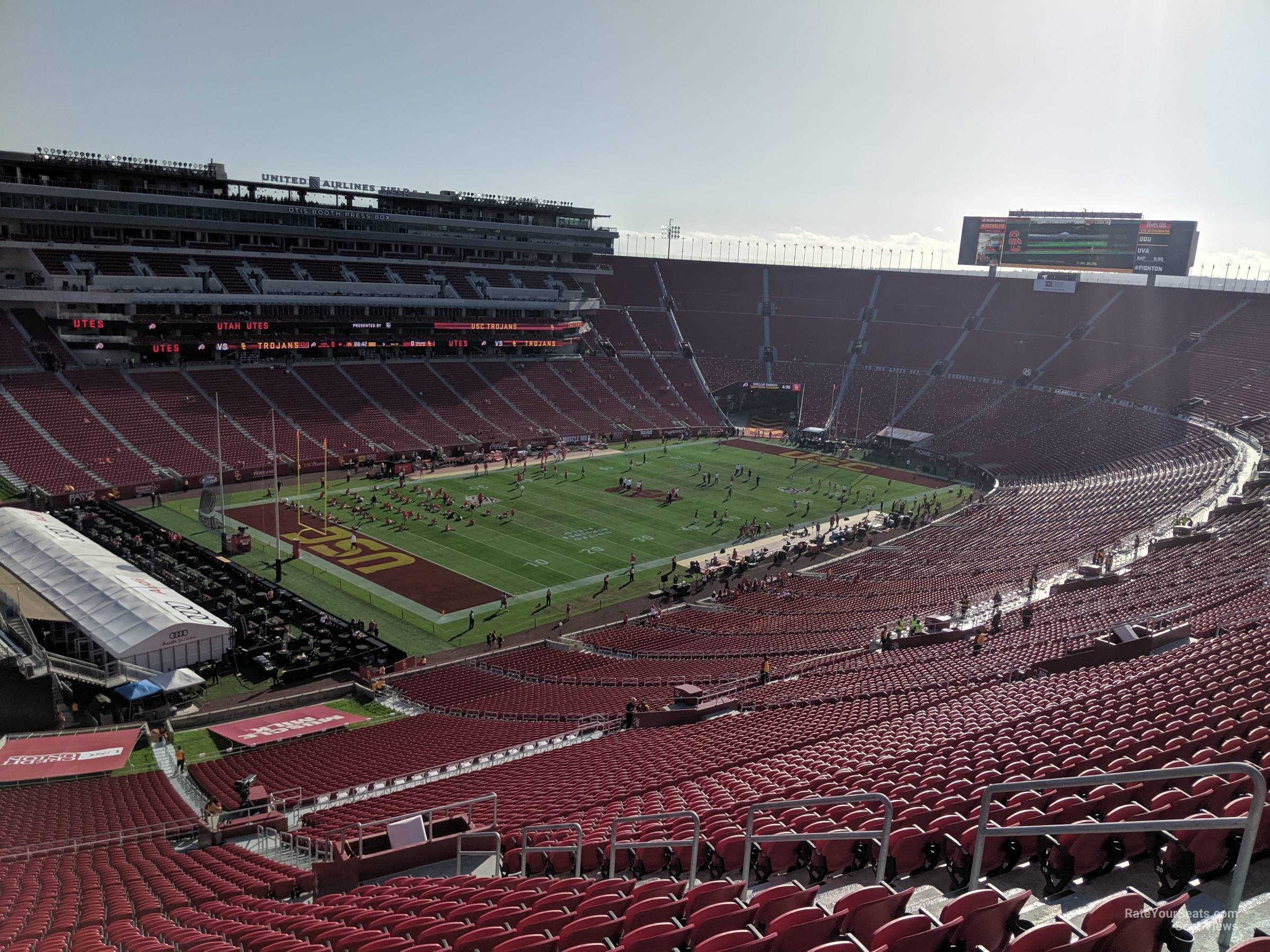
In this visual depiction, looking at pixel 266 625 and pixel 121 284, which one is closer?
pixel 266 625

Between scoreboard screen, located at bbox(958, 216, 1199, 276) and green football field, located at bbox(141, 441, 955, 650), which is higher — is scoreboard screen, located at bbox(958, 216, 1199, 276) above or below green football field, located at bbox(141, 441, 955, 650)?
above

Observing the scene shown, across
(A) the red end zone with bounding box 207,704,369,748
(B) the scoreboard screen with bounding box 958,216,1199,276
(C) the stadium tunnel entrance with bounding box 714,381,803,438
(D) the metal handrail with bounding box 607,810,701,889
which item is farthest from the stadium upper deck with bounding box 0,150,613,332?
(D) the metal handrail with bounding box 607,810,701,889

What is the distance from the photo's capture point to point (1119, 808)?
7652mm

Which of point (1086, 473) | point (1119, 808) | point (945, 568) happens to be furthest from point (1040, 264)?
point (1119, 808)

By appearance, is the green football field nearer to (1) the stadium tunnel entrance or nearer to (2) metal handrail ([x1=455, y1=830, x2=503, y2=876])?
(1) the stadium tunnel entrance

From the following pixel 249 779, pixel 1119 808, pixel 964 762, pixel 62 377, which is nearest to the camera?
pixel 1119 808

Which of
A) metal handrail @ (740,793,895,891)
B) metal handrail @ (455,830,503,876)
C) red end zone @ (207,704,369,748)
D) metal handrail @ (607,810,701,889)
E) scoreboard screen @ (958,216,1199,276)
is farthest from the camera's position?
scoreboard screen @ (958,216,1199,276)

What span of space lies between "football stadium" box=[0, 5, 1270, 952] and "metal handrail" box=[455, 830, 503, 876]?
176mm

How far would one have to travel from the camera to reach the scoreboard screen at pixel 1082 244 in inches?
2938

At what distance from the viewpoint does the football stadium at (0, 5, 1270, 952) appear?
28.1 feet

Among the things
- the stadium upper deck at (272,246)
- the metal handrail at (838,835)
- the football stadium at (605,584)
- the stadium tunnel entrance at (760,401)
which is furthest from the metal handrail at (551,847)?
the stadium tunnel entrance at (760,401)

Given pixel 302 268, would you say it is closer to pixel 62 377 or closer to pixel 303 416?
pixel 303 416

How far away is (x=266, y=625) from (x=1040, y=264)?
7399 cm

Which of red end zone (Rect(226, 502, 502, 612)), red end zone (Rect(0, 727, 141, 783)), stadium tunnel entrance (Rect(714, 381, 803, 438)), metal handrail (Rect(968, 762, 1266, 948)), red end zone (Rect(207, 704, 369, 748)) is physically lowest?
red end zone (Rect(207, 704, 369, 748))
